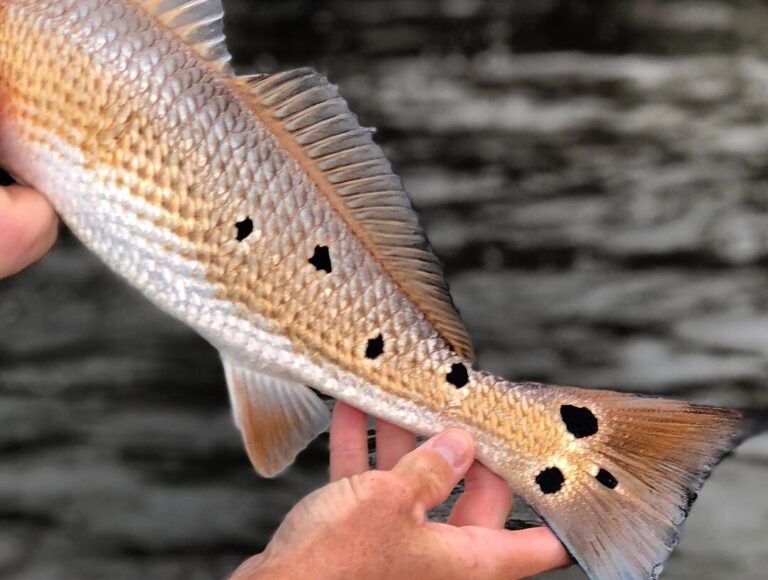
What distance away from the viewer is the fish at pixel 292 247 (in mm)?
1465

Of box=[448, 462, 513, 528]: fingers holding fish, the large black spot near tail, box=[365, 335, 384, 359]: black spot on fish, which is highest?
box=[365, 335, 384, 359]: black spot on fish

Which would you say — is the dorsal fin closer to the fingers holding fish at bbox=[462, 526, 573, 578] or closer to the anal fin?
the anal fin

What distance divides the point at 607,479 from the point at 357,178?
Answer: 2.41ft

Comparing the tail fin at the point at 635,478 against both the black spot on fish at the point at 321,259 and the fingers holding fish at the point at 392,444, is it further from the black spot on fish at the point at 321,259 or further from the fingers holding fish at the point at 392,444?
the black spot on fish at the point at 321,259

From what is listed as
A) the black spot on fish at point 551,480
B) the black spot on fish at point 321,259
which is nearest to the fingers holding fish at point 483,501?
the black spot on fish at point 551,480

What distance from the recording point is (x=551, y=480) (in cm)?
155

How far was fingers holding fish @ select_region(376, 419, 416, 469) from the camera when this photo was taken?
186 centimetres

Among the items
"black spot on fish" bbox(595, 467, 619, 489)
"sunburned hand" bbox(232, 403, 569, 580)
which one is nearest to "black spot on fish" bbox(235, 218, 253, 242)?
"sunburned hand" bbox(232, 403, 569, 580)

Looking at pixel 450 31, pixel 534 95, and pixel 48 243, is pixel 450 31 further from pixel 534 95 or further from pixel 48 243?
pixel 48 243

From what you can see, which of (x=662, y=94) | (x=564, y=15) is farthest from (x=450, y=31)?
(x=662, y=94)

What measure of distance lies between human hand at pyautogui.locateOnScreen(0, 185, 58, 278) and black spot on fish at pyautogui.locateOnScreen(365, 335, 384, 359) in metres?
0.65

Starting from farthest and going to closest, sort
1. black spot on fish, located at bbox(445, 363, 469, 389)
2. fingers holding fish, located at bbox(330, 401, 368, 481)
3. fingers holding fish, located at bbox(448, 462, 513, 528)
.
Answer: fingers holding fish, located at bbox(330, 401, 368, 481), fingers holding fish, located at bbox(448, 462, 513, 528), black spot on fish, located at bbox(445, 363, 469, 389)

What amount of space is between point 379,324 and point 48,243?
69 centimetres

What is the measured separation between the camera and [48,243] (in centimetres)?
165
